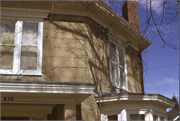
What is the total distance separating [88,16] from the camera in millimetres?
8328

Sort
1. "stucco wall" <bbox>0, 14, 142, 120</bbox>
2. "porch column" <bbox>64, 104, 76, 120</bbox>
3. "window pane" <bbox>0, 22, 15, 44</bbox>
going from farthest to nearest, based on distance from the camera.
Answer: "window pane" <bbox>0, 22, 15, 44</bbox>, "stucco wall" <bbox>0, 14, 142, 120</bbox>, "porch column" <bbox>64, 104, 76, 120</bbox>

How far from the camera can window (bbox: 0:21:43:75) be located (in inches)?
289

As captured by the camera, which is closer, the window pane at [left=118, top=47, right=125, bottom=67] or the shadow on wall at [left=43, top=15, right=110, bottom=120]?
the shadow on wall at [left=43, top=15, right=110, bottom=120]

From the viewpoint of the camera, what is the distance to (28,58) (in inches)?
296

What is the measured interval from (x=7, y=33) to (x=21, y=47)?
0.66 m

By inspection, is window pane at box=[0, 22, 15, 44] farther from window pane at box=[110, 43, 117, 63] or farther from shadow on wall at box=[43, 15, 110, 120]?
window pane at box=[110, 43, 117, 63]

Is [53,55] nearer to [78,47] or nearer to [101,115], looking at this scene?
[78,47]

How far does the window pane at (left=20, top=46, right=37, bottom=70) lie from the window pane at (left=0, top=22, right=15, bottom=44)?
0.49m

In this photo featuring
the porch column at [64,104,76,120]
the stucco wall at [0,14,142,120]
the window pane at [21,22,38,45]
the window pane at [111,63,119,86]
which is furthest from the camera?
the window pane at [111,63,119,86]

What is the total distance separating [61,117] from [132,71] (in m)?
4.66

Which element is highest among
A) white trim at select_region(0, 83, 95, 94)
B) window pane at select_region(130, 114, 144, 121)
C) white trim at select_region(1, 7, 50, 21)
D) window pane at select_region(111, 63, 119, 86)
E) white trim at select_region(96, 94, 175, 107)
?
white trim at select_region(1, 7, 50, 21)

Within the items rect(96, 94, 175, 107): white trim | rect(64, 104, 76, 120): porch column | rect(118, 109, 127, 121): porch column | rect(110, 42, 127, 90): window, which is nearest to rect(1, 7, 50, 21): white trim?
rect(110, 42, 127, 90): window

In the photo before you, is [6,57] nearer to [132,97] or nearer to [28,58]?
[28,58]

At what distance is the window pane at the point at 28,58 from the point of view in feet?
24.4
